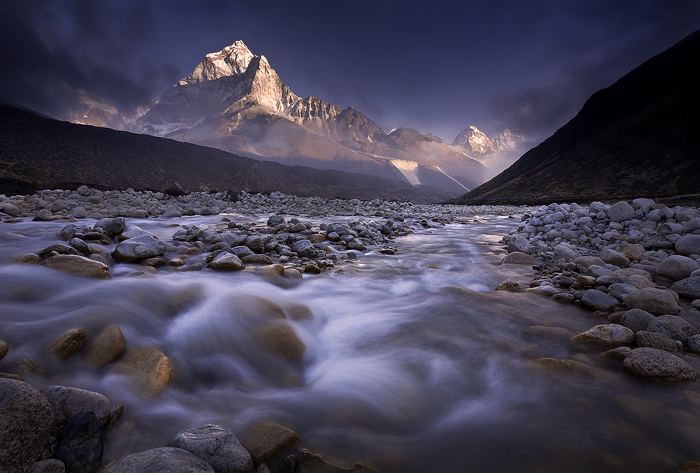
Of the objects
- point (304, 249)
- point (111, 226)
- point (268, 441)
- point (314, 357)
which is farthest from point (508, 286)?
point (111, 226)

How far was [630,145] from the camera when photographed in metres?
46.9

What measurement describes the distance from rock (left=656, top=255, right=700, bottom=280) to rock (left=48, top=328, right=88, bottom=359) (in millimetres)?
7519

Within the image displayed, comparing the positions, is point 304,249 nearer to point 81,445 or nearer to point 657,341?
point 81,445

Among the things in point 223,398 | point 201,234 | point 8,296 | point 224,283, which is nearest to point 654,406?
point 223,398

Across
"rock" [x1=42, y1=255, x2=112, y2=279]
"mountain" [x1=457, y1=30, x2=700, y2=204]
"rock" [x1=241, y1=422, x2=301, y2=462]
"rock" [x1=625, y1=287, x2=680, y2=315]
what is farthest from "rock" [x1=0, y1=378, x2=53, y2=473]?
"mountain" [x1=457, y1=30, x2=700, y2=204]

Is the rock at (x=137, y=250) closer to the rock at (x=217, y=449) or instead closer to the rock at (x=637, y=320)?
the rock at (x=217, y=449)

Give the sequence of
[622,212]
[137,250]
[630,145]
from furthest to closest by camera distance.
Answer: [630,145], [622,212], [137,250]

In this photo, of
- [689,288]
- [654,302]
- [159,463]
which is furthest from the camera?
[689,288]

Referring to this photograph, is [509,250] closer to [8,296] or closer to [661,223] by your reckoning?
[661,223]

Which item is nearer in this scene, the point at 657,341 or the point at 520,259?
the point at 657,341

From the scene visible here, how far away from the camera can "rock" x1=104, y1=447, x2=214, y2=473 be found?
1.21 metres

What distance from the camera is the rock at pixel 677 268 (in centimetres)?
426

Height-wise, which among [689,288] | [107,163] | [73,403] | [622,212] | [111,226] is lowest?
[689,288]

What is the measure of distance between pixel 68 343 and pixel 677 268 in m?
7.62
